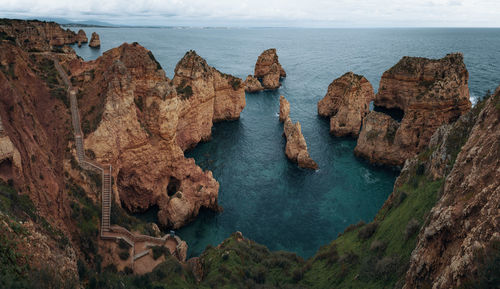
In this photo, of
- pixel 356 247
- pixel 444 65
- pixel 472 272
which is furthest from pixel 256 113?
pixel 472 272

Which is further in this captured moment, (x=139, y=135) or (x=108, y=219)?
(x=139, y=135)

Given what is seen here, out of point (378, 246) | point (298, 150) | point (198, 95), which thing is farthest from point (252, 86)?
point (378, 246)

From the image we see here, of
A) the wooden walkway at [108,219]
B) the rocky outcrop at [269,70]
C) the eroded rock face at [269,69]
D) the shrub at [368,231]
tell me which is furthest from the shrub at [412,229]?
the eroded rock face at [269,69]

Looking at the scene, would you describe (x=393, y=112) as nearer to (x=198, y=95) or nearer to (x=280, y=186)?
(x=280, y=186)

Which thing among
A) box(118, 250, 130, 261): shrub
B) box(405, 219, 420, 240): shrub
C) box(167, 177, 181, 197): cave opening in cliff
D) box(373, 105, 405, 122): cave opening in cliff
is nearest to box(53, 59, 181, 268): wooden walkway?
box(118, 250, 130, 261): shrub

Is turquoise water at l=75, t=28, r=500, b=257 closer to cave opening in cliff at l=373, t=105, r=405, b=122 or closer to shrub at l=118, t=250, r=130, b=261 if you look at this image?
shrub at l=118, t=250, r=130, b=261

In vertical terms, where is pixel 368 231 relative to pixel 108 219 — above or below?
above

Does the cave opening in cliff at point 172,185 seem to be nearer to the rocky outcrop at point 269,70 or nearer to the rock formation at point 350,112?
the rock formation at point 350,112

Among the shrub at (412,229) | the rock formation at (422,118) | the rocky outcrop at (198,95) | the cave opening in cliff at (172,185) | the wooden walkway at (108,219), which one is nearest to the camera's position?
the shrub at (412,229)
